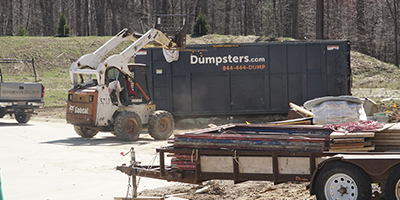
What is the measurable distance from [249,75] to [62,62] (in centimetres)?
2389

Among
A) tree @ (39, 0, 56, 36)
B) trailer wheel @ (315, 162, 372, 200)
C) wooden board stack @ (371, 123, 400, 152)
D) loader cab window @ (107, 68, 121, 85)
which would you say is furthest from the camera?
tree @ (39, 0, 56, 36)

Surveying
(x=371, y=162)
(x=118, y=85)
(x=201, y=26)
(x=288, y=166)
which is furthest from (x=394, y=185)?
(x=201, y=26)

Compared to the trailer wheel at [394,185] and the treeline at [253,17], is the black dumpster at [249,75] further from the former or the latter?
the treeline at [253,17]

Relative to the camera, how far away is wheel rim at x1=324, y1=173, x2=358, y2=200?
6.12 metres

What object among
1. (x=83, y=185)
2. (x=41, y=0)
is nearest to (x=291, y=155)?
(x=83, y=185)

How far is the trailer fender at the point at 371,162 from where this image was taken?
597 centimetres

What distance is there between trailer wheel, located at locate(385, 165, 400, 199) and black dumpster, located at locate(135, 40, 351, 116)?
12.7 meters

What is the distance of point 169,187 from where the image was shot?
8688 mm

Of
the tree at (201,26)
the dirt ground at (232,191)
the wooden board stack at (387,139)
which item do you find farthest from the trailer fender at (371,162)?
the tree at (201,26)

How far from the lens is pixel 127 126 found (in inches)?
582

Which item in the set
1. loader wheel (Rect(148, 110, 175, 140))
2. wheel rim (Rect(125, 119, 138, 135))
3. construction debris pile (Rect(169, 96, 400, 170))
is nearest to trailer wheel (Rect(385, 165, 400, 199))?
construction debris pile (Rect(169, 96, 400, 170))

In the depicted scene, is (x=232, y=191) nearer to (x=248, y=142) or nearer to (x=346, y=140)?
(x=248, y=142)

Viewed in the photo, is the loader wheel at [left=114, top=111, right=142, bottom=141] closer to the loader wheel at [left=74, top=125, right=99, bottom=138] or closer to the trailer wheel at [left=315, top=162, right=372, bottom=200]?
the loader wheel at [left=74, top=125, right=99, bottom=138]

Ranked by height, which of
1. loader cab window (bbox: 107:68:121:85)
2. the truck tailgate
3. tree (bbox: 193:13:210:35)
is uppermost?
→ tree (bbox: 193:13:210:35)
